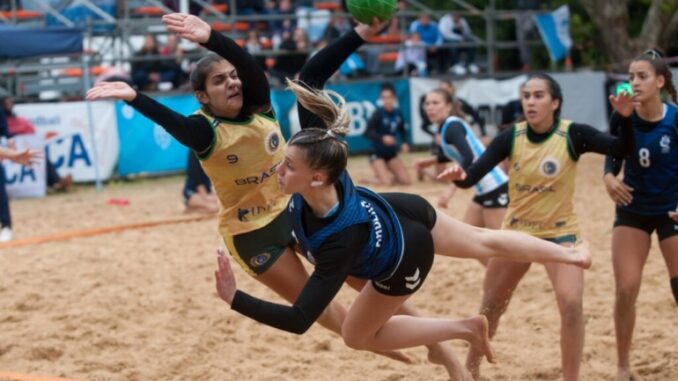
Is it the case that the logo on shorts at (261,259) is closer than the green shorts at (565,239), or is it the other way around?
the logo on shorts at (261,259)

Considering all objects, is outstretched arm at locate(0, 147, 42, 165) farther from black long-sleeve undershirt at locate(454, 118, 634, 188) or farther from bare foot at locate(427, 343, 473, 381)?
bare foot at locate(427, 343, 473, 381)

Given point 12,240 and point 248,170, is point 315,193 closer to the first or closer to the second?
point 248,170

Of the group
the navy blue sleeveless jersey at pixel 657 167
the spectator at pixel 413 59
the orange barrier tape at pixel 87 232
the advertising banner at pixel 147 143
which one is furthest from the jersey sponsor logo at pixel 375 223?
the spectator at pixel 413 59

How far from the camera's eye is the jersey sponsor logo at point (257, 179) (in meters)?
5.68

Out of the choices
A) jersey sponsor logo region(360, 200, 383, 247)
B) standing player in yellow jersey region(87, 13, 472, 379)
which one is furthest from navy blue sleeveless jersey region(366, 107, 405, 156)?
jersey sponsor logo region(360, 200, 383, 247)

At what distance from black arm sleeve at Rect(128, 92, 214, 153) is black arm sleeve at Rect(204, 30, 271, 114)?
0.28 m

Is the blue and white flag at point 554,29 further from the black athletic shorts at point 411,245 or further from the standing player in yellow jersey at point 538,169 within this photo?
the black athletic shorts at point 411,245

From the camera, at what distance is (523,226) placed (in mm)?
6031

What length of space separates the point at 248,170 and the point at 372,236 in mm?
1170

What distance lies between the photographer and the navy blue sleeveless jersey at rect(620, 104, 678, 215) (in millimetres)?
6023

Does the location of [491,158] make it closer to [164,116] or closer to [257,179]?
[257,179]

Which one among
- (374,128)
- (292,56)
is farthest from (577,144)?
(292,56)

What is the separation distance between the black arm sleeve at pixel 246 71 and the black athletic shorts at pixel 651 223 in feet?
7.21

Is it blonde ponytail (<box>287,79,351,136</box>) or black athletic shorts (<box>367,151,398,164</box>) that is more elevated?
blonde ponytail (<box>287,79,351,136</box>)
